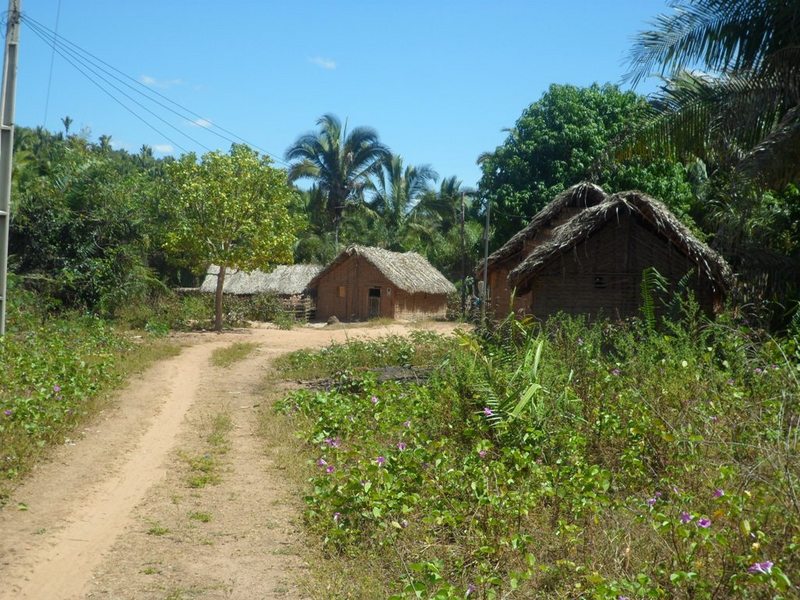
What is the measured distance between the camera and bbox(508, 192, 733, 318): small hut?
13327mm

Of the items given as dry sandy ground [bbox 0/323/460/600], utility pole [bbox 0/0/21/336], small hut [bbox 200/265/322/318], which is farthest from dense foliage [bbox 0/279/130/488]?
small hut [bbox 200/265/322/318]

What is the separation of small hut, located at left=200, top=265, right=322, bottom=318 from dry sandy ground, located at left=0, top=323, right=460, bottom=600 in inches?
1024

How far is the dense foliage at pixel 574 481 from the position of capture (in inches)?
161

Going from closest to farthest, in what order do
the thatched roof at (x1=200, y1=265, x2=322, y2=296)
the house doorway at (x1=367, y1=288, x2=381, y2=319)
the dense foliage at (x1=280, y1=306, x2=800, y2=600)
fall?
the dense foliage at (x1=280, y1=306, x2=800, y2=600) → the house doorway at (x1=367, y1=288, x2=381, y2=319) → the thatched roof at (x1=200, y1=265, x2=322, y2=296)

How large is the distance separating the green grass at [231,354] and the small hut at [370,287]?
1347 cm

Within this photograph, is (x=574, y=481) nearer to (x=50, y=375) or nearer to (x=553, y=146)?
(x=50, y=375)

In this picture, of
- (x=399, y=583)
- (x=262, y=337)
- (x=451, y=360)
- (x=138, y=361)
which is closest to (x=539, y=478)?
(x=399, y=583)

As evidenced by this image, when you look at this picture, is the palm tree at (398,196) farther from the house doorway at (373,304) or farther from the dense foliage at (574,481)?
the dense foliage at (574,481)

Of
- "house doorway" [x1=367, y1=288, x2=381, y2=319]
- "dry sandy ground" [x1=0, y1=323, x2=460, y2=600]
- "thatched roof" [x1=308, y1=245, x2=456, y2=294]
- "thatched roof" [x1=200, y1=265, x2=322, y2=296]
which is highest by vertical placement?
"thatched roof" [x1=308, y1=245, x2=456, y2=294]

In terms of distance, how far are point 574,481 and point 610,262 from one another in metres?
8.88

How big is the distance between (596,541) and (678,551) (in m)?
0.81

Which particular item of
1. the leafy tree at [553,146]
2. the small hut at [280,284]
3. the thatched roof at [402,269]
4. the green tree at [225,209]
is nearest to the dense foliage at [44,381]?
the green tree at [225,209]

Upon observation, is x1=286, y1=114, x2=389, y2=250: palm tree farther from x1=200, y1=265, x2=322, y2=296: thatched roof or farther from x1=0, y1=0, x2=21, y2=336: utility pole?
x1=0, y1=0, x2=21, y2=336: utility pole

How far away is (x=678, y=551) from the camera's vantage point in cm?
409
